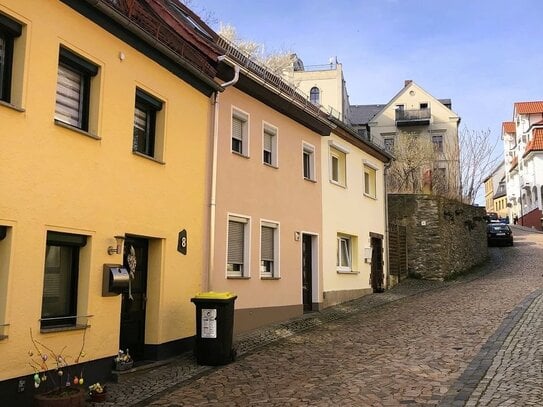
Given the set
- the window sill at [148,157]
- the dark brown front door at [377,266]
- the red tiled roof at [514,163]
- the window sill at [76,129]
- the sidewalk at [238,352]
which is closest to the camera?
the window sill at [76,129]

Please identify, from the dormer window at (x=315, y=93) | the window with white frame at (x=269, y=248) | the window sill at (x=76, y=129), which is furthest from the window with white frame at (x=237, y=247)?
the dormer window at (x=315, y=93)

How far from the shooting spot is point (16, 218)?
6.66 metres

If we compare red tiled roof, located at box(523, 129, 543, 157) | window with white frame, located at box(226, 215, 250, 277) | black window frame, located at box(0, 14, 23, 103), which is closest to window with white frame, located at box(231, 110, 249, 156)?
window with white frame, located at box(226, 215, 250, 277)

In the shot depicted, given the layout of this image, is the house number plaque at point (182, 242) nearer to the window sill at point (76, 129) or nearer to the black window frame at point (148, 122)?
the black window frame at point (148, 122)

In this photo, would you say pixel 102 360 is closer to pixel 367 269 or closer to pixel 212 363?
pixel 212 363

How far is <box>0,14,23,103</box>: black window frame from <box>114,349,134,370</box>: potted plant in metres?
4.07

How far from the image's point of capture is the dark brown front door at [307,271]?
15.6 meters

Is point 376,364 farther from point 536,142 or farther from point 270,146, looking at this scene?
point 536,142

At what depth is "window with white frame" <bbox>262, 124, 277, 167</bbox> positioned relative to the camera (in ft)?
45.9

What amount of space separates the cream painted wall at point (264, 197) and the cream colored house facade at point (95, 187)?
720 mm

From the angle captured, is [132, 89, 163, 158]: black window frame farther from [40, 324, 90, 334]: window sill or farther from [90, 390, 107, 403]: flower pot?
[90, 390, 107, 403]: flower pot

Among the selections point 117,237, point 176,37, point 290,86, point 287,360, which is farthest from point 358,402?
point 290,86

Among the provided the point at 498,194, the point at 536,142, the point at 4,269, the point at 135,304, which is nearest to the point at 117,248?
the point at 135,304

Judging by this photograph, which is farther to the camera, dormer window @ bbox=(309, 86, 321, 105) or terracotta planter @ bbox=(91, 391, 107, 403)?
dormer window @ bbox=(309, 86, 321, 105)
